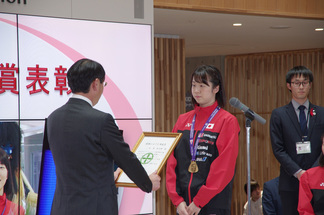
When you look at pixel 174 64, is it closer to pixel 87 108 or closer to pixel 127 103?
pixel 127 103

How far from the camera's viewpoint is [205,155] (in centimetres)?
341

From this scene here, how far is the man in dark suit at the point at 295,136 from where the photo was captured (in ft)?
14.5

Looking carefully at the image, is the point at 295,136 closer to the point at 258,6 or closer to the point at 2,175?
the point at 258,6

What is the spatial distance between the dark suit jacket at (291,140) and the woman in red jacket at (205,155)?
1.14 meters

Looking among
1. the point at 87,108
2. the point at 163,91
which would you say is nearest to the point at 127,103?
the point at 87,108

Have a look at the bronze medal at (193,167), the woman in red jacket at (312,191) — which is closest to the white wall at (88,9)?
the bronze medal at (193,167)

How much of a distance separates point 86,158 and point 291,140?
236 cm

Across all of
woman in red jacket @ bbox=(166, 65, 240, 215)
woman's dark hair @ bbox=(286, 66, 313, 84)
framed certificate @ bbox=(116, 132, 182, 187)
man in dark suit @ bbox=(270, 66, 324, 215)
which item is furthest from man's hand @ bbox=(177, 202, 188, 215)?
woman's dark hair @ bbox=(286, 66, 313, 84)

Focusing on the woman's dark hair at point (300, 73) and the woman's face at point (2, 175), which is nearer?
the woman's face at point (2, 175)

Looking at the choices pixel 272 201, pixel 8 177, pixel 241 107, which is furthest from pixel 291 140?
pixel 8 177

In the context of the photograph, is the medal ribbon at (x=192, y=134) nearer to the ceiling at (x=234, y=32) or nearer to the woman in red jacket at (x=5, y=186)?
the woman in red jacket at (x=5, y=186)

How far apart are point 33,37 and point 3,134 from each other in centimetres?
88

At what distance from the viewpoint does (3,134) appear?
172 inches

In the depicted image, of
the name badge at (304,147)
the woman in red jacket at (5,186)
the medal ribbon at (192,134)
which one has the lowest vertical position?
the woman in red jacket at (5,186)
